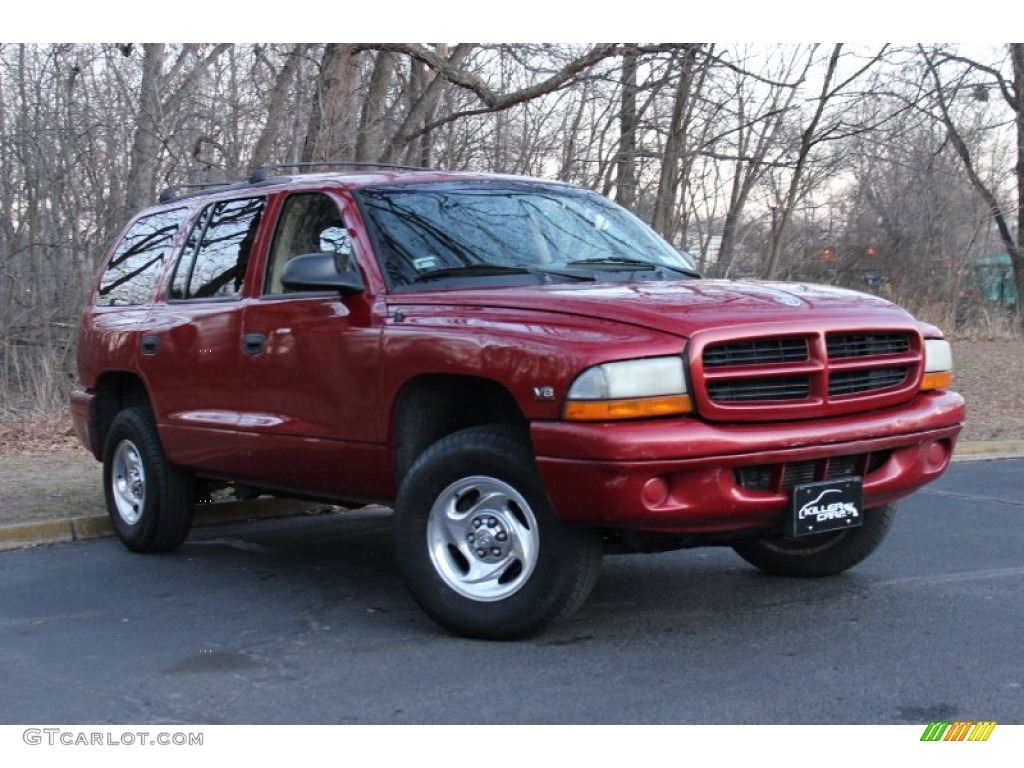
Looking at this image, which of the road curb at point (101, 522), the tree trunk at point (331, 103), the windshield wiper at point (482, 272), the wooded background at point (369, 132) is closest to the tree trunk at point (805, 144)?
the wooded background at point (369, 132)

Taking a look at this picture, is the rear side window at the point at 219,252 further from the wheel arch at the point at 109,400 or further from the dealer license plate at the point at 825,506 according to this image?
the dealer license plate at the point at 825,506

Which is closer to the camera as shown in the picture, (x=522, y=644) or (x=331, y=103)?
(x=522, y=644)

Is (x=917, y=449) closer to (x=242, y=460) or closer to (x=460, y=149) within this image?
(x=242, y=460)

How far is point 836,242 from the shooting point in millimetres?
25859

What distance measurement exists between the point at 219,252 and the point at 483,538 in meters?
2.62

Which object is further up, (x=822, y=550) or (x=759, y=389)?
(x=759, y=389)

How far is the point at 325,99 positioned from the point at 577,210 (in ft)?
27.4

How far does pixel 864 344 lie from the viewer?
17.3 ft

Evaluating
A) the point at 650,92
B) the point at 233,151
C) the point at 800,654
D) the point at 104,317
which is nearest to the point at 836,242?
the point at 650,92

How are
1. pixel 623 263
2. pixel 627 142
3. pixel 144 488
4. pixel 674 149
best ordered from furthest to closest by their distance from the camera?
1. pixel 627 142
2. pixel 674 149
3. pixel 144 488
4. pixel 623 263

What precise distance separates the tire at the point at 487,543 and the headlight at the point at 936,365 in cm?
165

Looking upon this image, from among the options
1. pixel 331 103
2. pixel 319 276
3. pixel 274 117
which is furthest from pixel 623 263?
pixel 274 117

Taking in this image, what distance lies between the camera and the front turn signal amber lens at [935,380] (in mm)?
5524
